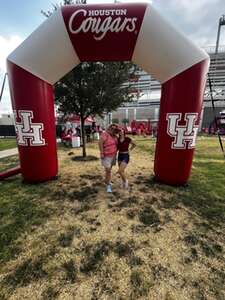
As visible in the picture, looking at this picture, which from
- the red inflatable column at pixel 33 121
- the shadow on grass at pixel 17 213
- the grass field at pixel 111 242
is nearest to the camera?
the grass field at pixel 111 242

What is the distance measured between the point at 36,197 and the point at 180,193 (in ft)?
10.5

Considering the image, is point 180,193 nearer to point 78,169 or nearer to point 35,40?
point 78,169

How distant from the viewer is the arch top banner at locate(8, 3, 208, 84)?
3789mm

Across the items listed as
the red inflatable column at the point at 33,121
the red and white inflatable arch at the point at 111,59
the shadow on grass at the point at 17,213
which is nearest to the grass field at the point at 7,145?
the shadow on grass at the point at 17,213

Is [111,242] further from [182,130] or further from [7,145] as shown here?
[7,145]

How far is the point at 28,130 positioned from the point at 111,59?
253 centimetres

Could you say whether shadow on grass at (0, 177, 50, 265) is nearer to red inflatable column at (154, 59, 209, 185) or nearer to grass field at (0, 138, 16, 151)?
red inflatable column at (154, 59, 209, 185)

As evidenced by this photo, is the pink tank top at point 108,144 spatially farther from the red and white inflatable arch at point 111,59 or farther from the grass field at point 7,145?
the grass field at point 7,145

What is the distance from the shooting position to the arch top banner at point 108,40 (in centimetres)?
A: 379

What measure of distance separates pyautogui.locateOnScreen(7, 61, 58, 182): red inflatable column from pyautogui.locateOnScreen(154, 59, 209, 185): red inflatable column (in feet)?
8.84

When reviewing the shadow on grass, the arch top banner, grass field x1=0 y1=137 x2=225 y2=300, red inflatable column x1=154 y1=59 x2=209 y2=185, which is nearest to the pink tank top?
grass field x1=0 y1=137 x2=225 y2=300

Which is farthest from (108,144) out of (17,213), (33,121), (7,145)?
(7,145)

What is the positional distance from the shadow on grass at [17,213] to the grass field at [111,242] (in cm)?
2

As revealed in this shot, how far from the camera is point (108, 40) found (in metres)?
4.00
